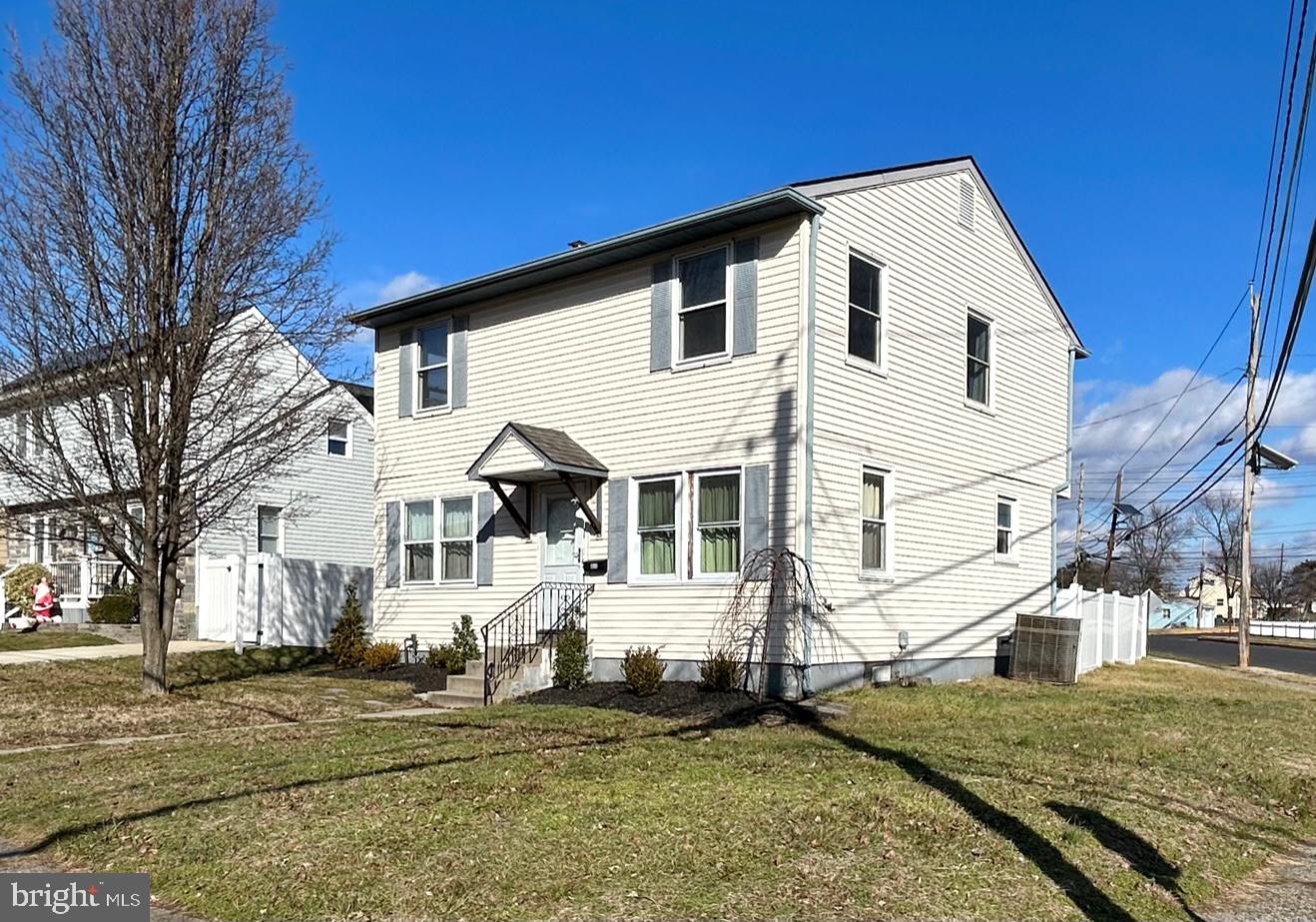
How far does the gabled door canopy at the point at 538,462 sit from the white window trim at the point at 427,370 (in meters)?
2.25

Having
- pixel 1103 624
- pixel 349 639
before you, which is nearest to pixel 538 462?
pixel 349 639

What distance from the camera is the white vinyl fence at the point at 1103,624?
1959 centimetres

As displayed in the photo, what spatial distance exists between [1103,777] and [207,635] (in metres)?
18.5

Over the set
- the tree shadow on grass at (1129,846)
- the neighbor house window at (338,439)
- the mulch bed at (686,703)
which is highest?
the neighbor house window at (338,439)

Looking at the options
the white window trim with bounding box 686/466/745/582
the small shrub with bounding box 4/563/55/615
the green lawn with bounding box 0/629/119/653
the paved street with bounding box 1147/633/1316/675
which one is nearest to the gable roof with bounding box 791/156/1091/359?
the white window trim with bounding box 686/466/745/582

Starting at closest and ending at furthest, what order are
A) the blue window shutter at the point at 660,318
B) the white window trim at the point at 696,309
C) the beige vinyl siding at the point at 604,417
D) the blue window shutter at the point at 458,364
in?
the beige vinyl siding at the point at 604,417 < the white window trim at the point at 696,309 < the blue window shutter at the point at 660,318 < the blue window shutter at the point at 458,364

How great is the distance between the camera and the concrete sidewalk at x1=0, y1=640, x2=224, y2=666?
18.2 meters

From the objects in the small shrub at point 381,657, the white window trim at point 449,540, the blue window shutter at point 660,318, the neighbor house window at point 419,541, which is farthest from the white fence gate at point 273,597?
the blue window shutter at point 660,318

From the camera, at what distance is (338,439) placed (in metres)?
29.7

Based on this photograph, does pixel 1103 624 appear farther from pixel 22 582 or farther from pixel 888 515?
pixel 22 582

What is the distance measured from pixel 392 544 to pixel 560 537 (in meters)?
3.76

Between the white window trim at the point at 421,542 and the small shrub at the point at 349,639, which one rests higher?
the white window trim at the point at 421,542

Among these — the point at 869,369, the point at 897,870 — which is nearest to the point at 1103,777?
the point at 897,870

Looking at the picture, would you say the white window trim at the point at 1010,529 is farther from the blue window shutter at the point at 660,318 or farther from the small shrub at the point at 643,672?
the small shrub at the point at 643,672
